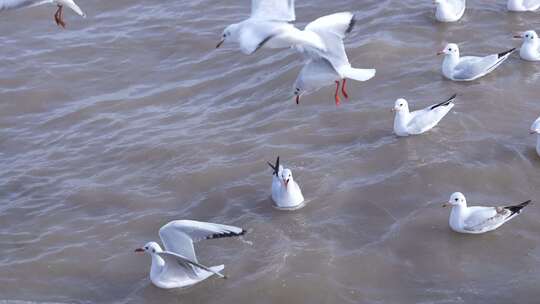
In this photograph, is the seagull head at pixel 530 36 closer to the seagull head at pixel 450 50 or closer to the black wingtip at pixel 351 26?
the seagull head at pixel 450 50

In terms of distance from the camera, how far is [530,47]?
1191 centimetres

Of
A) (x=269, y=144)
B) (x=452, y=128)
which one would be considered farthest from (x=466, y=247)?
(x=269, y=144)

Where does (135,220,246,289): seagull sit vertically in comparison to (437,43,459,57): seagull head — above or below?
below

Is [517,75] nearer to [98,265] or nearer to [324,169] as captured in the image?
[324,169]

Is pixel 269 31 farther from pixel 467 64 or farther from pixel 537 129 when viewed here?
pixel 467 64

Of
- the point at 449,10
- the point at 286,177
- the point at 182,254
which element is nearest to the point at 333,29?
the point at 286,177

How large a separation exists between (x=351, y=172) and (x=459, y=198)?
1555 millimetres

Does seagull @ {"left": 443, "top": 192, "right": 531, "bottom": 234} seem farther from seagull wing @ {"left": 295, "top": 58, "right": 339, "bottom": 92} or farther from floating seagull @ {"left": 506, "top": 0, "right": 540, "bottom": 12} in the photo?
floating seagull @ {"left": 506, "top": 0, "right": 540, "bottom": 12}

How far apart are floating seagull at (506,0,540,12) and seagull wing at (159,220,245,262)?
670cm

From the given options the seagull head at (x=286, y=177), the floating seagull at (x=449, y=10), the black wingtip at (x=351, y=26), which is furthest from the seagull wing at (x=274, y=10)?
the floating seagull at (x=449, y=10)

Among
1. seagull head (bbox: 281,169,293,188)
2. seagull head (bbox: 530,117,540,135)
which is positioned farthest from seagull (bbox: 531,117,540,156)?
seagull head (bbox: 281,169,293,188)

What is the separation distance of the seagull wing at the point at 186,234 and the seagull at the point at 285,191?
3.71 ft

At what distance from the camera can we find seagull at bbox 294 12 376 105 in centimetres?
873

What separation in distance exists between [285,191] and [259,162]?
1208mm
